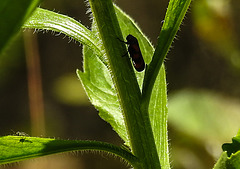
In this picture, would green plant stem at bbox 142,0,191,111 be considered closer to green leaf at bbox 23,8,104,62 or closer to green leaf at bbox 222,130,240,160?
green leaf at bbox 23,8,104,62

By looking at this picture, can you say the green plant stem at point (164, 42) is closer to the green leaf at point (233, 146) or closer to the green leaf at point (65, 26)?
the green leaf at point (65, 26)

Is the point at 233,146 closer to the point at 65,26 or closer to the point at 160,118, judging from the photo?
the point at 160,118

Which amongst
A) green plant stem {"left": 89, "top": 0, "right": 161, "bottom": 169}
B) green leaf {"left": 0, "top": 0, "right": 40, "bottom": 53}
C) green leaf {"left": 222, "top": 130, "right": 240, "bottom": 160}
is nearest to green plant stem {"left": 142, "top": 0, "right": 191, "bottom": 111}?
green plant stem {"left": 89, "top": 0, "right": 161, "bottom": 169}

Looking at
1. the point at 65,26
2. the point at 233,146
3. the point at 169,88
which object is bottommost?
the point at 233,146

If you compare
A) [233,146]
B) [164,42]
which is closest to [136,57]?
[164,42]

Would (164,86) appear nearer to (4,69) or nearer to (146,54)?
(146,54)

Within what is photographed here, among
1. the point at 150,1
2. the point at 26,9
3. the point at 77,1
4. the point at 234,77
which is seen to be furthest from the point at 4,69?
the point at 26,9
